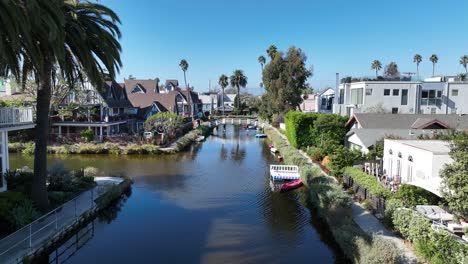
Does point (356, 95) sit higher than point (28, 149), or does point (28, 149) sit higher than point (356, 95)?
point (356, 95)

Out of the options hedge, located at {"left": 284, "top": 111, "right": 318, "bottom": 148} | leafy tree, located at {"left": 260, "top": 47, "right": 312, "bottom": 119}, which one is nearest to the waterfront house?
hedge, located at {"left": 284, "top": 111, "right": 318, "bottom": 148}

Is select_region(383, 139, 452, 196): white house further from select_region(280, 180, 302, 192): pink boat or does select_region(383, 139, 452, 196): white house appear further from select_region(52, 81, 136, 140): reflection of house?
select_region(52, 81, 136, 140): reflection of house

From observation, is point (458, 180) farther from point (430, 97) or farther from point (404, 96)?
point (430, 97)

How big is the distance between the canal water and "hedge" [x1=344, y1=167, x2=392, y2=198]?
3.65 meters

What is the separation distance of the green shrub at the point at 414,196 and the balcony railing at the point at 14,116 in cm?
2141

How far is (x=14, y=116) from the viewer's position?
1997 cm

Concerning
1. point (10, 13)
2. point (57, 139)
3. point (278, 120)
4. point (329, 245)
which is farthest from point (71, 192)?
point (278, 120)

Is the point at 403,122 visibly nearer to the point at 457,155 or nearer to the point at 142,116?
the point at 457,155

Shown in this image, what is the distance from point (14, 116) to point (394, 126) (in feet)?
105

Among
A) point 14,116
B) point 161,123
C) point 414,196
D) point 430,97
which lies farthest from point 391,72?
point 14,116

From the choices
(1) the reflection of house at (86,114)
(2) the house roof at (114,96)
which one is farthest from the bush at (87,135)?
(2) the house roof at (114,96)

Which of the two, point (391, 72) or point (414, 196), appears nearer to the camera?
point (414, 196)

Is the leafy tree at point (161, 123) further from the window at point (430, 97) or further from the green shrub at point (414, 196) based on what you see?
the green shrub at point (414, 196)

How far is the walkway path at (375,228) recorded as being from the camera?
556 inches
